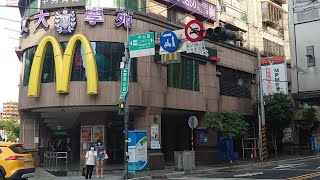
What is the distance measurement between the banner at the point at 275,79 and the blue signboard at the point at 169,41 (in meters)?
21.1

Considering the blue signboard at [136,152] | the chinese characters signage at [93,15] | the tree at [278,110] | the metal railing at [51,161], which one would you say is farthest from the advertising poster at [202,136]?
the chinese characters signage at [93,15]

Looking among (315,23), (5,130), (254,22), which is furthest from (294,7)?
(5,130)

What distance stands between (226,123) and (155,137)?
19.7 ft

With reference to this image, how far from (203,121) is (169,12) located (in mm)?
8467

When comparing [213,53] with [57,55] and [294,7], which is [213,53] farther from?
[294,7]

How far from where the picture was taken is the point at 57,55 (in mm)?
24453

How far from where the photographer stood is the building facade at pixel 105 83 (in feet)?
79.9

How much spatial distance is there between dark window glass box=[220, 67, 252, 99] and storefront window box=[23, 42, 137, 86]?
11036mm

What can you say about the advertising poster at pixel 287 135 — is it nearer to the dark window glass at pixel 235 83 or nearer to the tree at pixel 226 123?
the dark window glass at pixel 235 83

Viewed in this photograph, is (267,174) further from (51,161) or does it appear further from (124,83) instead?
(51,161)

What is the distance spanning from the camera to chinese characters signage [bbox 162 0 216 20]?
2992 cm

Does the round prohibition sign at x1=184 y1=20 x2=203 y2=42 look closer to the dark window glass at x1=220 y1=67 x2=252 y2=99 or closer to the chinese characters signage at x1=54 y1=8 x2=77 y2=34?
the chinese characters signage at x1=54 y1=8 x2=77 y2=34

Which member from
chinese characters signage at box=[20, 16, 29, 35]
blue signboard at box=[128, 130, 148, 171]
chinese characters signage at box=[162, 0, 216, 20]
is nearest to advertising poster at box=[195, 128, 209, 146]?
chinese characters signage at box=[162, 0, 216, 20]

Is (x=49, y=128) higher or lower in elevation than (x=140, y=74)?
lower
